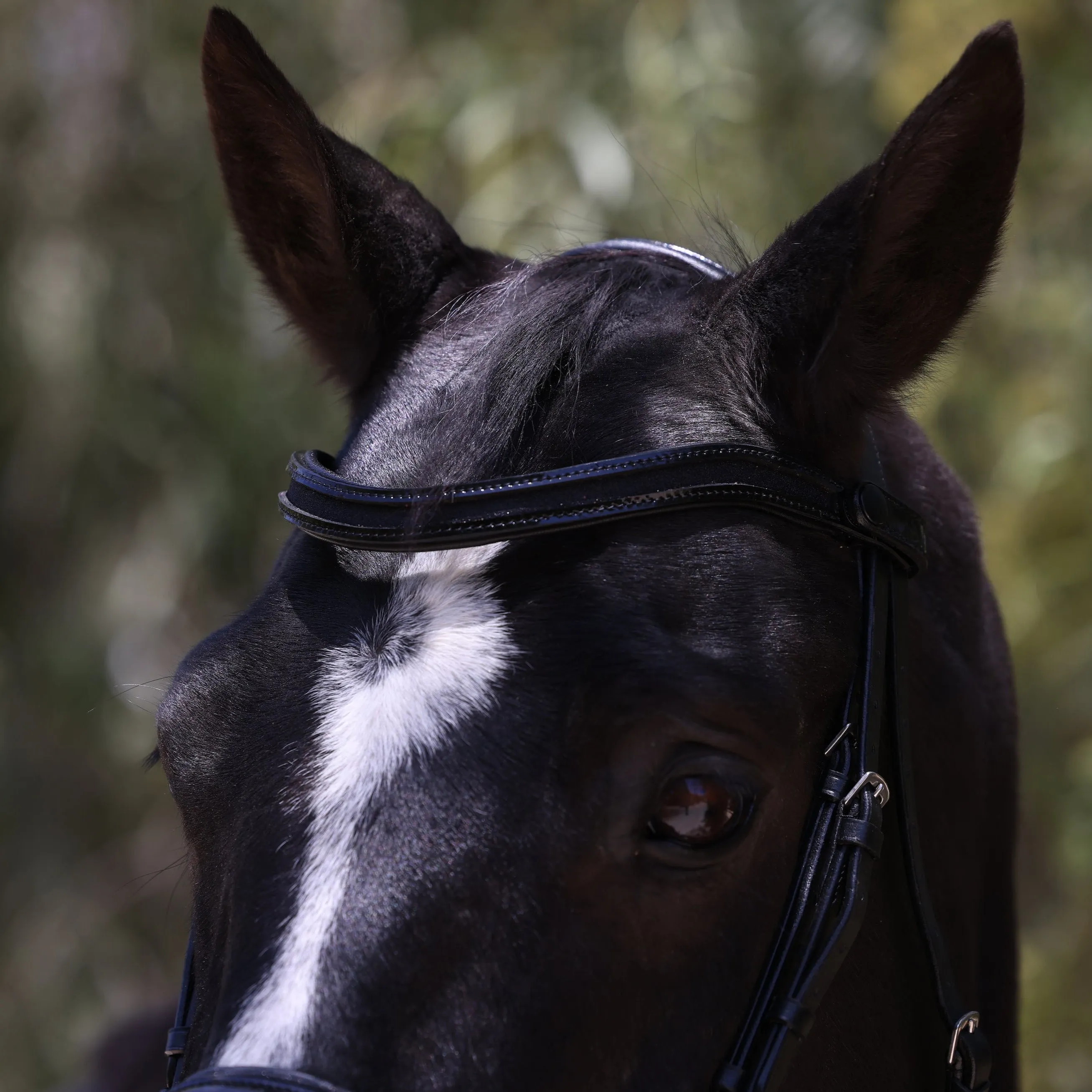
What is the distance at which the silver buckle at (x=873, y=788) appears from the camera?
1551 millimetres

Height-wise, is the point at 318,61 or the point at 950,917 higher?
the point at 318,61

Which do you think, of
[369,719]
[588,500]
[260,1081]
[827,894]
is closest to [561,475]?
[588,500]

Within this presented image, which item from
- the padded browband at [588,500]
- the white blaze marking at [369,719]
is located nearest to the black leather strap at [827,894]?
the padded browband at [588,500]

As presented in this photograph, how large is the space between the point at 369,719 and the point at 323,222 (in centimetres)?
84

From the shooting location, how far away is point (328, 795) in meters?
1.38

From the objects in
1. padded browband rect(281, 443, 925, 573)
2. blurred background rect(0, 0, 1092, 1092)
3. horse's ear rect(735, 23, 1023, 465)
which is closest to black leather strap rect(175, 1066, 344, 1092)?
padded browband rect(281, 443, 925, 573)

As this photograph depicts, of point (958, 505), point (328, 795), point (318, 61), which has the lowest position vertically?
point (328, 795)

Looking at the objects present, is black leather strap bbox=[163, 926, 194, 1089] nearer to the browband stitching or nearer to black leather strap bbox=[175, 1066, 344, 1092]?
black leather strap bbox=[175, 1066, 344, 1092]

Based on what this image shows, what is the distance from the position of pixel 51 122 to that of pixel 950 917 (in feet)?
24.6

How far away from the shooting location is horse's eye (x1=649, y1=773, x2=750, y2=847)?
1.40 m

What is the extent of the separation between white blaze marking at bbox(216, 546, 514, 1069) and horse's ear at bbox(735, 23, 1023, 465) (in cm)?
47

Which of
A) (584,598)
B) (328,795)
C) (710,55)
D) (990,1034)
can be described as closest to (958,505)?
(990,1034)

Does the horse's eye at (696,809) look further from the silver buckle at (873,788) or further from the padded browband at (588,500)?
the padded browband at (588,500)

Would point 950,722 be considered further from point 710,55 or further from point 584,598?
point 710,55
